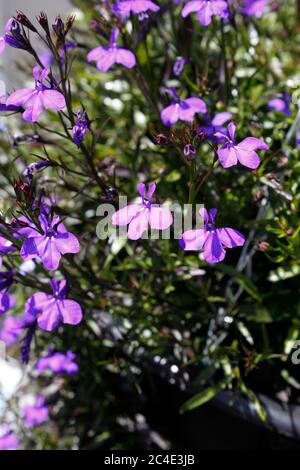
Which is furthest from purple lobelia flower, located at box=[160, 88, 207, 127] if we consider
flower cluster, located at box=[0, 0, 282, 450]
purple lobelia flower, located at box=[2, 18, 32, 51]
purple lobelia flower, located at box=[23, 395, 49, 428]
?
purple lobelia flower, located at box=[23, 395, 49, 428]

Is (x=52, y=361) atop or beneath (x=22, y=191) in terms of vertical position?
beneath

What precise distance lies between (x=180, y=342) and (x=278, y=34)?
850 millimetres

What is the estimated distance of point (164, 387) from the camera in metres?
1.10

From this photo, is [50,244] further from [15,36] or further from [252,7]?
[252,7]

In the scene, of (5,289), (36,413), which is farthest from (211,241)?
(36,413)

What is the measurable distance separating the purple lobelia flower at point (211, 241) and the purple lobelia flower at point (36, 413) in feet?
2.15

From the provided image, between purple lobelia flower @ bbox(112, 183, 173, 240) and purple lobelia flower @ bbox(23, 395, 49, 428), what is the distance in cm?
64

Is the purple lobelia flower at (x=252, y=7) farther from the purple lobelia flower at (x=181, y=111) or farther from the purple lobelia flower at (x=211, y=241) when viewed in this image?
the purple lobelia flower at (x=211, y=241)

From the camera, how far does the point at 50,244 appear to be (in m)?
0.63

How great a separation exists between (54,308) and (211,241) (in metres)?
0.22

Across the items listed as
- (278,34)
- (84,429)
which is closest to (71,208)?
(84,429)

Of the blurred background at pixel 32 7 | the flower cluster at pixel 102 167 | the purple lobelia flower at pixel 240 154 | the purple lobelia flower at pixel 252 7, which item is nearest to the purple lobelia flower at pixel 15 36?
the flower cluster at pixel 102 167

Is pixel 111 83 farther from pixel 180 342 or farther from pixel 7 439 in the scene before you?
pixel 7 439
